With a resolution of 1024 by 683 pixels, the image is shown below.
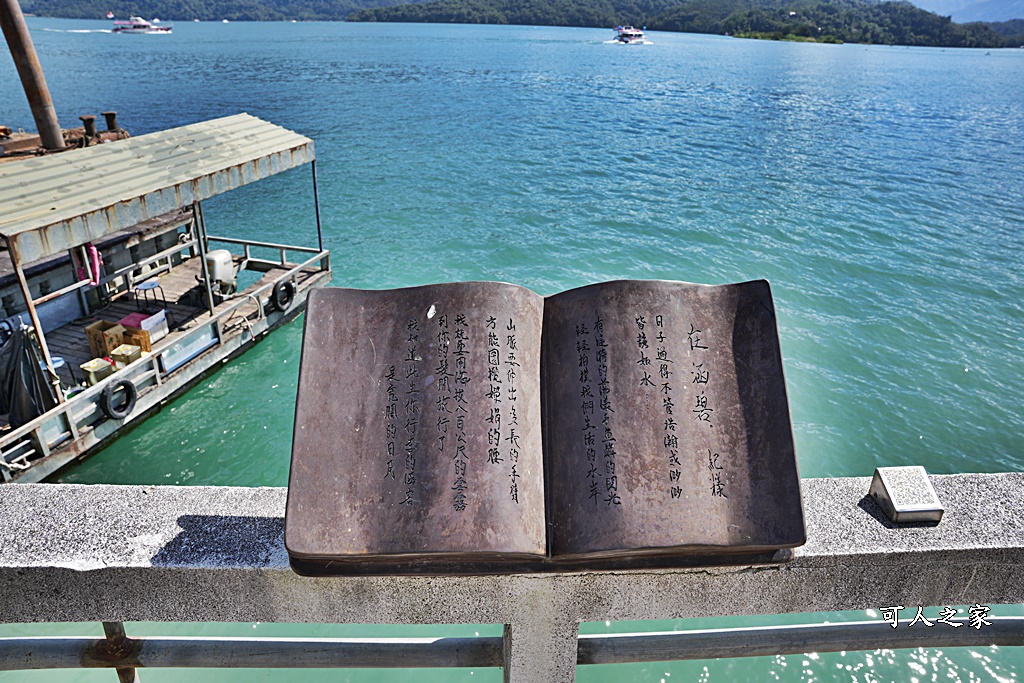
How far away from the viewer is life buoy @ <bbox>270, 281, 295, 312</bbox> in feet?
40.3

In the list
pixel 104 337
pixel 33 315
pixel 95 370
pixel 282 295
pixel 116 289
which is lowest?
pixel 282 295

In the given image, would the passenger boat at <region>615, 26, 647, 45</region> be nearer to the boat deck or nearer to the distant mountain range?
the distant mountain range

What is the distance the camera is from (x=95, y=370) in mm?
9164

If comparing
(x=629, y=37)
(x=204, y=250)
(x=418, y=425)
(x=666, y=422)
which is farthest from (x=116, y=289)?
(x=629, y=37)

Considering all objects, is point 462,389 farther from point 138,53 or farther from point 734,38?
point 734,38

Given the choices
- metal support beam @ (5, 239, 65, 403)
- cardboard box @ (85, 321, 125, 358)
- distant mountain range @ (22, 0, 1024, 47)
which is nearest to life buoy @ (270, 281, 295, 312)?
cardboard box @ (85, 321, 125, 358)

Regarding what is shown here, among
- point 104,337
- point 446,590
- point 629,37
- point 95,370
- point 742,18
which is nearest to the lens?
point 446,590

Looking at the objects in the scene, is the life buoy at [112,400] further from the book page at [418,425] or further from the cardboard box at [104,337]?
the book page at [418,425]

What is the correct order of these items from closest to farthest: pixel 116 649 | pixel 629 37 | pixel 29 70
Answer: pixel 116 649, pixel 29 70, pixel 629 37

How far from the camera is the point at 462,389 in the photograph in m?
2.30

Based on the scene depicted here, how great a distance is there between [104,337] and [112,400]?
1192mm

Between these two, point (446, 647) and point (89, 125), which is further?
point (89, 125)

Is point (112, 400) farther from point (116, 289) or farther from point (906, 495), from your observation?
point (906, 495)

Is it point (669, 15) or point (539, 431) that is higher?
point (669, 15)
